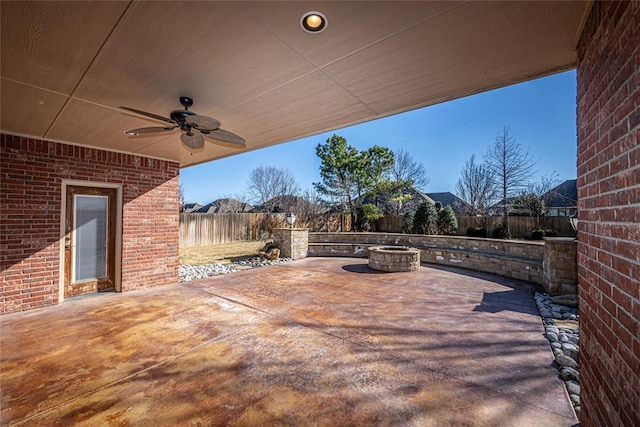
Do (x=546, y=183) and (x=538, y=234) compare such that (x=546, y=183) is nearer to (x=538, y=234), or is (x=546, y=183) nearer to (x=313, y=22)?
(x=538, y=234)

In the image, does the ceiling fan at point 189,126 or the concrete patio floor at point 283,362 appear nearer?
the concrete patio floor at point 283,362

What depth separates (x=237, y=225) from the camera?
13695 millimetres

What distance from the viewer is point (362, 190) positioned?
14.3m

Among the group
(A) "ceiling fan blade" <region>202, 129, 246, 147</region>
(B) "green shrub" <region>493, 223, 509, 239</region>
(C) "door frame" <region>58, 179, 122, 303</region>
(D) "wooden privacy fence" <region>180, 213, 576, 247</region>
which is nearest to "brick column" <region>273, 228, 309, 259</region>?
(C) "door frame" <region>58, 179, 122, 303</region>

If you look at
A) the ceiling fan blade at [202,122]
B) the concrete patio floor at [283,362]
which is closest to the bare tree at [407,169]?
the concrete patio floor at [283,362]

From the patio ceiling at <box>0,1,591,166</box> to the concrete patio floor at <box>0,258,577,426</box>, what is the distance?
255cm

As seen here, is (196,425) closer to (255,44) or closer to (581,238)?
(255,44)

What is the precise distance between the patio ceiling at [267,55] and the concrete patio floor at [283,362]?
2.55 m

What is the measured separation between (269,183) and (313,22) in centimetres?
2114

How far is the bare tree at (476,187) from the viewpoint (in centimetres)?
1402

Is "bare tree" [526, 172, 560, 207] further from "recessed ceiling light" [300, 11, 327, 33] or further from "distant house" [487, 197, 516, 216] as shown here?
"recessed ceiling light" [300, 11, 327, 33]

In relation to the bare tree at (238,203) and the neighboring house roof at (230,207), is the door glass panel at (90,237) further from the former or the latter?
the neighboring house roof at (230,207)

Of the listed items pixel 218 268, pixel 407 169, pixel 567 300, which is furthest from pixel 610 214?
pixel 407 169

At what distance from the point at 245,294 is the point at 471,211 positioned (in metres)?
14.1
